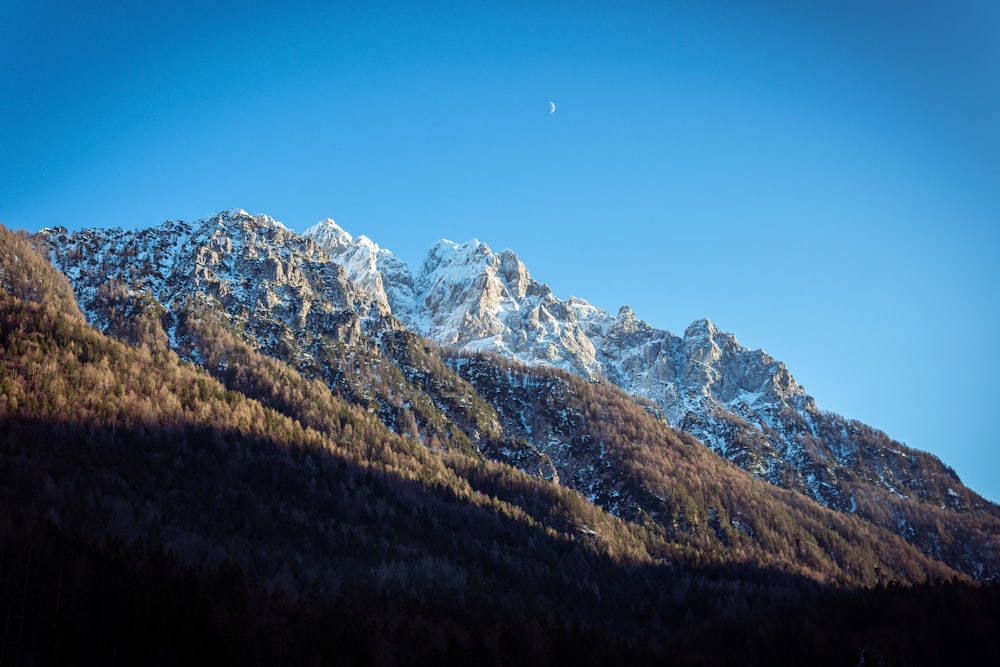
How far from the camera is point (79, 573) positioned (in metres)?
103

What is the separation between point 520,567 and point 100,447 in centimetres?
11735

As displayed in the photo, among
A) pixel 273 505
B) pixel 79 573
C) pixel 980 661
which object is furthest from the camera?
pixel 273 505

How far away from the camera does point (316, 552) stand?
163375mm

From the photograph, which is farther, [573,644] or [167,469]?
[167,469]

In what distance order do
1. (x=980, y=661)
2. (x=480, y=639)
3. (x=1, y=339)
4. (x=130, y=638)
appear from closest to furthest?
(x=130, y=638) < (x=480, y=639) < (x=980, y=661) < (x=1, y=339)

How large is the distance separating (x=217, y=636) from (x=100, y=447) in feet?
304

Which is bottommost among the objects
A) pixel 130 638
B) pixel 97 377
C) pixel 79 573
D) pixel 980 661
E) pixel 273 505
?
pixel 130 638

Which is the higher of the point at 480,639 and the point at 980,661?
the point at 980,661

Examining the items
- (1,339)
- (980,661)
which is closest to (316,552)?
(1,339)

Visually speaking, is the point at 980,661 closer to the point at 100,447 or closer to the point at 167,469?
the point at 167,469

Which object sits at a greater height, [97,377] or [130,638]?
[97,377]

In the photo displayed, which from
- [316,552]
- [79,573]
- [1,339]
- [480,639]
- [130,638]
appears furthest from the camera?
[1,339]

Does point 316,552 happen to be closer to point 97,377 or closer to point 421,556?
point 421,556

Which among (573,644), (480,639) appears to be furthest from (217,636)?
(573,644)
